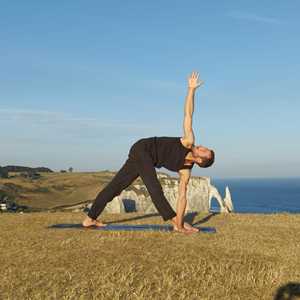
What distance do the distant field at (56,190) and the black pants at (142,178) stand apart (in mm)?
65706

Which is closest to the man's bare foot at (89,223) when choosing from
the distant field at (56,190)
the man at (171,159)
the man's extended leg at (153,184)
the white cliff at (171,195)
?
the man at (171,159)

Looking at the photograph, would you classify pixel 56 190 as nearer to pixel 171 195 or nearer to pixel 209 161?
pixel 171 195

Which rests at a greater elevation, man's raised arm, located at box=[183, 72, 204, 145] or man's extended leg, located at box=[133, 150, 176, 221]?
man's raised arm, located at box=[183, 72, 204, 145]

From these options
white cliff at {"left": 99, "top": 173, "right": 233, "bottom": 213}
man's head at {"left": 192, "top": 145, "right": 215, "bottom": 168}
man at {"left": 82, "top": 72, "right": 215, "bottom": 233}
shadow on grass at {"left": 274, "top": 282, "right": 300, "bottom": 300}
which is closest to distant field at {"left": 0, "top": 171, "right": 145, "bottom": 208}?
white cliff at {"left": 99, "top": 173, "right": 233, "bottom": 213}

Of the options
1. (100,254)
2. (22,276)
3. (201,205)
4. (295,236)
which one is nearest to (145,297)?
(22,276)

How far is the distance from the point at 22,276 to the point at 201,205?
278 feet

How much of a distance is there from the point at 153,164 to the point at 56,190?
97362mm

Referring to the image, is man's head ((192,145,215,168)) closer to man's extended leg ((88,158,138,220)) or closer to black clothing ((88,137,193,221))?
black clothing ((88,137,193,221))

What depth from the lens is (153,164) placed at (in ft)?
33.3

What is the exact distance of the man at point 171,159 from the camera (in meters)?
9.75

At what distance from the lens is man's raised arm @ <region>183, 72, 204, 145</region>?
962cm

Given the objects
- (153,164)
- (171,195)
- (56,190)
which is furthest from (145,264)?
(56,190)

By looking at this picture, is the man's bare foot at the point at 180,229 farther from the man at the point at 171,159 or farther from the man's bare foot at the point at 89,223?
the man's bare foot at the point at 89,223

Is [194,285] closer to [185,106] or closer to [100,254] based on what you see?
[100,254]
